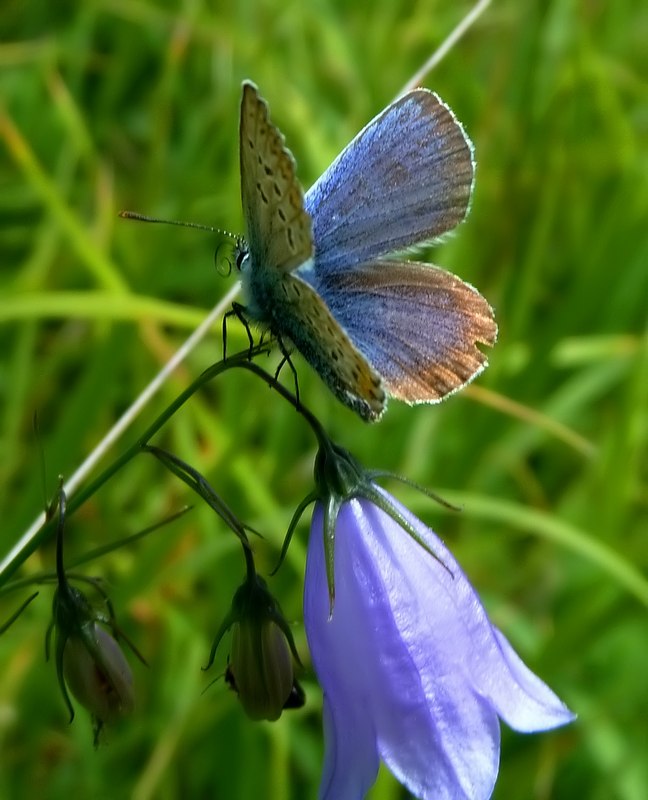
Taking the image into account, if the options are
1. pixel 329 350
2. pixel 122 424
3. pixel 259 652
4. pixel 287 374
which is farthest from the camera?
pixel 287 374

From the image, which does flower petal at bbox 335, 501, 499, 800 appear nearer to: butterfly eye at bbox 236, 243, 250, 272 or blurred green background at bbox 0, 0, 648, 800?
butterfly eye at bbox 236, 243, 250, 272

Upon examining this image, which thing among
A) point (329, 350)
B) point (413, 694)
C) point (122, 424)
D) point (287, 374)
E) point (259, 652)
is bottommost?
point (413, 694)

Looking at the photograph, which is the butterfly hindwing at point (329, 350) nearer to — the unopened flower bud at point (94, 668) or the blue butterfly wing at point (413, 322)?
the blue butterfly wing at point (413, 322)

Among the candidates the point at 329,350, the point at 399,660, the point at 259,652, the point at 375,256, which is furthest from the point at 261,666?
the point at 375,256

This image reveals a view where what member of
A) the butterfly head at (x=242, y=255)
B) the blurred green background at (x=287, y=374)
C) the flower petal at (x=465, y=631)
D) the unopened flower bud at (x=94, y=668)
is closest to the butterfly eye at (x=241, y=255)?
the butterfly head at (x=242, y=255)

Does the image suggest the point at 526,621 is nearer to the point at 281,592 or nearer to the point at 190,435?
the point at 281,592

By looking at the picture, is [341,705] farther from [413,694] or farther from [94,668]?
[94,668]

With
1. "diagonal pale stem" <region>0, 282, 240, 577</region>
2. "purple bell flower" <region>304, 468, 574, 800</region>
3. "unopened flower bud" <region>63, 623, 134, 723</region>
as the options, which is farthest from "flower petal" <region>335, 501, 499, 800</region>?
"diagonal pale stem" <region>0, 282, 240, 577</region>
